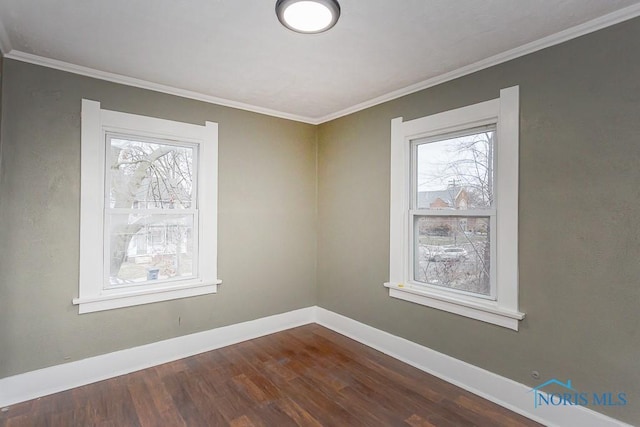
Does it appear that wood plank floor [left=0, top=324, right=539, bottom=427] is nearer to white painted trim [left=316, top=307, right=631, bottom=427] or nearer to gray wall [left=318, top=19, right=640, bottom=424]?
white painted trim [left=316, top=307, right=631, bottom=427]

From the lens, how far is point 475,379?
8.30 feet

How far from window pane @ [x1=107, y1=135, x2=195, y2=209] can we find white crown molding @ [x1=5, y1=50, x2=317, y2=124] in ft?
1.59

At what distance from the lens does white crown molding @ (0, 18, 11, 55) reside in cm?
208

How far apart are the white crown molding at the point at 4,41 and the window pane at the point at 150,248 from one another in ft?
4.49

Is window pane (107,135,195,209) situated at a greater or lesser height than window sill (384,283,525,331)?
greater

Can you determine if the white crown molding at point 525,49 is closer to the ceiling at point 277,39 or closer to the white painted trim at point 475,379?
the ceiling at point 277,39

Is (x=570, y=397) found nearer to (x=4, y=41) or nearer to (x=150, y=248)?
(x=150, y=248)

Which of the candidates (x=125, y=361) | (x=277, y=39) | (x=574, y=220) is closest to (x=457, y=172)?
(x=574, y=220)

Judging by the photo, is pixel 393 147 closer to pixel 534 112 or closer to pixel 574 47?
pixel 534 112

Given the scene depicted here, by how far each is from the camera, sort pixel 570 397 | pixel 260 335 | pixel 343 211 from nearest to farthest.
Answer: pixel 570 397, pixel 260 335, pixel 343 211

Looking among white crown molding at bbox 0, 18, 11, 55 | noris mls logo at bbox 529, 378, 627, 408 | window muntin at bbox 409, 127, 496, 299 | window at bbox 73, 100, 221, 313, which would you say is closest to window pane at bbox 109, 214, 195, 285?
window at bbox 73, 100, 221, 313

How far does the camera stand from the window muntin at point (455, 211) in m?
2.61

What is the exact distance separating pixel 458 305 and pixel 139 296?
2758 mm

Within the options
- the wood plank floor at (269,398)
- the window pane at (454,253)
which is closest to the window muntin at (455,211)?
the window pane at (454,253)
